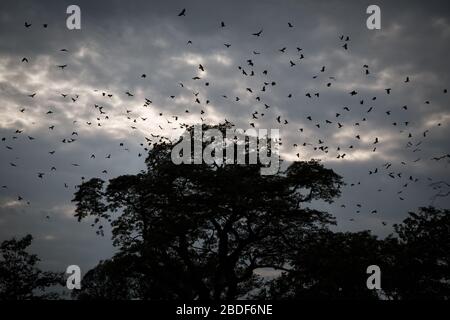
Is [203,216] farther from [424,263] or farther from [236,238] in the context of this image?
[424,263]

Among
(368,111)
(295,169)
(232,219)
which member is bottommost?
(232,219)

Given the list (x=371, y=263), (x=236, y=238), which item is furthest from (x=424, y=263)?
(x=236, y=238)

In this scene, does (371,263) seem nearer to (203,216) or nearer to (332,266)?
(332,266)

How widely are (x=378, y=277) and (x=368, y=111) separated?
10359 millimetres

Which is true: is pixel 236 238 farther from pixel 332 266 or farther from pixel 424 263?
pixel 424 263

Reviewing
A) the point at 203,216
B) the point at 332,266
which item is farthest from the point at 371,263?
the point at 203,216

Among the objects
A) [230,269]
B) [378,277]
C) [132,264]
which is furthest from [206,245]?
[378,277]

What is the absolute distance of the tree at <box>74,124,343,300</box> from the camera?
74.4 ft

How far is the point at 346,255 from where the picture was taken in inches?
872

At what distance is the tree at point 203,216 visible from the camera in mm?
22688

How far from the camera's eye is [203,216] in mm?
22656

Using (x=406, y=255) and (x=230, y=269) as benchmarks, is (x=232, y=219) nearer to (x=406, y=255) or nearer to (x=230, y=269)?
(x=230, y=269)
